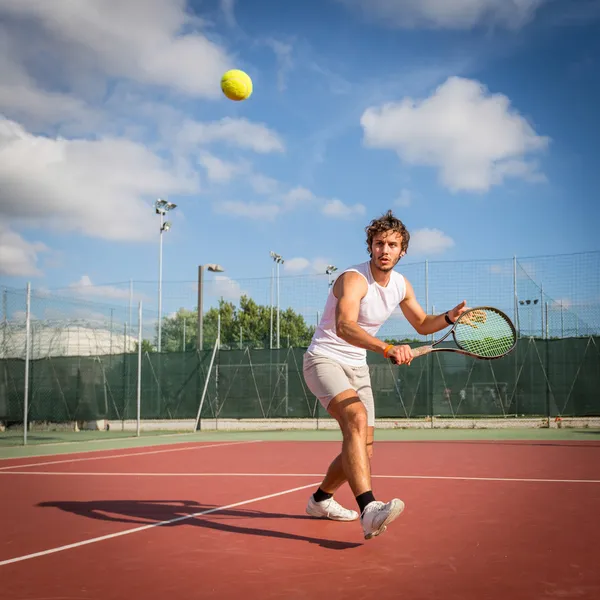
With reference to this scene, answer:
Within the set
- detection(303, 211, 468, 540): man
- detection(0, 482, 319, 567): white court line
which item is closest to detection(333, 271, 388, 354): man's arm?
detection(303, 211, 468, 540): man

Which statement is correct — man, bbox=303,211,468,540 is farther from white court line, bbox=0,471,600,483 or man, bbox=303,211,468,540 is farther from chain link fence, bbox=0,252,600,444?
chain link fence, bbox=0,252,600,444

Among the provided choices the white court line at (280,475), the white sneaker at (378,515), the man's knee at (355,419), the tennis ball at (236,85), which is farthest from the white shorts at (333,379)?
the tennis ball at (236,85)

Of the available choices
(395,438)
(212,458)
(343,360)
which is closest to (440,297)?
(395,438)

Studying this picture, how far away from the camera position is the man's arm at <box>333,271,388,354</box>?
4141 millimetres

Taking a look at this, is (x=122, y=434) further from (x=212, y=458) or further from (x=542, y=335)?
(x=542, y=335)

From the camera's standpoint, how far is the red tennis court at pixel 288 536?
10.9 feet

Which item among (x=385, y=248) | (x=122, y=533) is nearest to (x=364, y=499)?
(x=385, y=248)

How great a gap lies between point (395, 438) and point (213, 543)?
1043 centimetres

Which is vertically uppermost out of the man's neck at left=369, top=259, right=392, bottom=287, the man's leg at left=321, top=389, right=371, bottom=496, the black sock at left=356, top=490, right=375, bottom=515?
the man's neck at left=369, top=259, right=392, bottom=287

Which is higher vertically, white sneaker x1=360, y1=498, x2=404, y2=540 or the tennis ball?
the tennis ball

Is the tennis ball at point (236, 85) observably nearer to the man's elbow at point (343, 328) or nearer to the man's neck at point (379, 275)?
the man's neck at point (379, 275)

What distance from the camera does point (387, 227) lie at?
179 inches

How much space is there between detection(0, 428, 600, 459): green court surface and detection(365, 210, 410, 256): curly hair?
8603 millimetres

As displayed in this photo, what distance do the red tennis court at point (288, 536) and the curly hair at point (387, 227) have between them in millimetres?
1751
